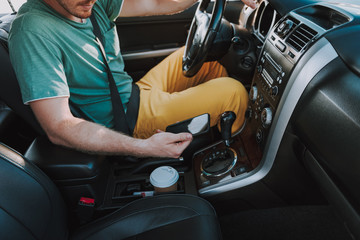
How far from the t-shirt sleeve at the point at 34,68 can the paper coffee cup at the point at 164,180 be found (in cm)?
42

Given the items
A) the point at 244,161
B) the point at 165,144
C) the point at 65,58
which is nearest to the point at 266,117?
the point at 244,161

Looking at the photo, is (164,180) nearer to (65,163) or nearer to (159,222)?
(159,222)

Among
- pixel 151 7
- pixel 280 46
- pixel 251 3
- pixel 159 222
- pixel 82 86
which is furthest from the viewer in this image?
pixel 151 7

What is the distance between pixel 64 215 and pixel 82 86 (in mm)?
458

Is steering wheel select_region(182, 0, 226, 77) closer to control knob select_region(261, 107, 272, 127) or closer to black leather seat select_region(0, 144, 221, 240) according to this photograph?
control knob select_region(261, 107, 272, 127)

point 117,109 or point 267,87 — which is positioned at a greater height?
point 267,87

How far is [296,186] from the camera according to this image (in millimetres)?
1029

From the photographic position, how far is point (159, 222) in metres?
0.83

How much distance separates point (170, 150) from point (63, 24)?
1.88 feet

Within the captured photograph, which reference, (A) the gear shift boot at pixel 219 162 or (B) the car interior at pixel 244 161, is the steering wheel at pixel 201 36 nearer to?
(B) the car interior at pixel 244 161

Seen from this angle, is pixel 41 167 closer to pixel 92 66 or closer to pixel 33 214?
pixel 33 214

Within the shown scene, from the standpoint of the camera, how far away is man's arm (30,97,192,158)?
86 cm

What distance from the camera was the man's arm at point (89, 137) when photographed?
86 cm

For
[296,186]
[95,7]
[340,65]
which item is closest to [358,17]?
[340,65]
